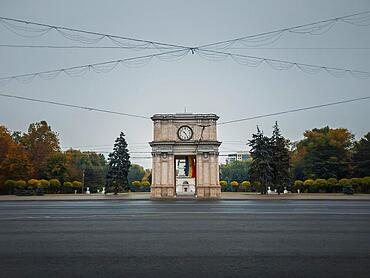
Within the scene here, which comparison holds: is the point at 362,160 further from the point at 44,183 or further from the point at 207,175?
the point at 44,183

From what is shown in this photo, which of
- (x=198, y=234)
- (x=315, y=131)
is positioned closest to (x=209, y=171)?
(x=198, y=234)

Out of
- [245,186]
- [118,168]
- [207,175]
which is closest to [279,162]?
[207,175]

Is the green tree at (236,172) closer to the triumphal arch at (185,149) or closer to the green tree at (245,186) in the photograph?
the green tree at (245,186)

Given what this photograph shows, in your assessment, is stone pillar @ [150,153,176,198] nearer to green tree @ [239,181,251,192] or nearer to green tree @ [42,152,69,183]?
green tree @ [42,152,69,183]

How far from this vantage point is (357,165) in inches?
2248

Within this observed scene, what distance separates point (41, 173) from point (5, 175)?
6962 mm

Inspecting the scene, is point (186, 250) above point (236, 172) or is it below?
below

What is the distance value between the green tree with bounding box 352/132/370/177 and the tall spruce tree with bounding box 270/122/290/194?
13.4 meters

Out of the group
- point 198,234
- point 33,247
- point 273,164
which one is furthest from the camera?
point 273,164

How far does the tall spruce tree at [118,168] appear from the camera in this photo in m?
51.7

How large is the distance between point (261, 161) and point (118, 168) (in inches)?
839

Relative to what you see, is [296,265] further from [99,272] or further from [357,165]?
[357,165]

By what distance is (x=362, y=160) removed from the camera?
57.3 meters

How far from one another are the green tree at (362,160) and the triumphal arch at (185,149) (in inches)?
1180
